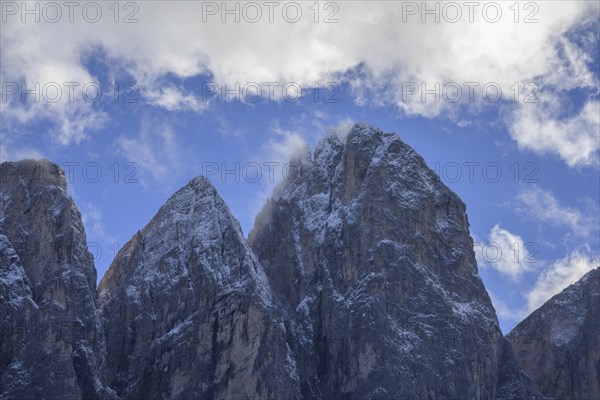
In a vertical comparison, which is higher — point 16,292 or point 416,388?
point 16,292

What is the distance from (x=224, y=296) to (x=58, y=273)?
2324cm

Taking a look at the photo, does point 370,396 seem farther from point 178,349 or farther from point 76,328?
point 76,328

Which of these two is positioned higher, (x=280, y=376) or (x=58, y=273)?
(x=58, y=273)

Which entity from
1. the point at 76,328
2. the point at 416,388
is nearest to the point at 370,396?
the point at 416,388

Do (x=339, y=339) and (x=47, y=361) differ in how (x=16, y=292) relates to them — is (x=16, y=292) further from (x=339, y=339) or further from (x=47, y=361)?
(x=339, y=339)

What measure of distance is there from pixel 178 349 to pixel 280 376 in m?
14.9

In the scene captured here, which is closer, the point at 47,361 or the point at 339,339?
the point at 47,361

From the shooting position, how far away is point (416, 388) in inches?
7539

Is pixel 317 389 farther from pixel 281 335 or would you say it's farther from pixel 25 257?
pixel 25 257

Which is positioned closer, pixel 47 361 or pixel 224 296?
pixel 47 361

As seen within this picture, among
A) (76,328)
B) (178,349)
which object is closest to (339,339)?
(178,349)

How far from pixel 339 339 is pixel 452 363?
16.2 meters

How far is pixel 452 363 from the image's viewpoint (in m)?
196

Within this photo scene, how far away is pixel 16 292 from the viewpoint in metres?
192
